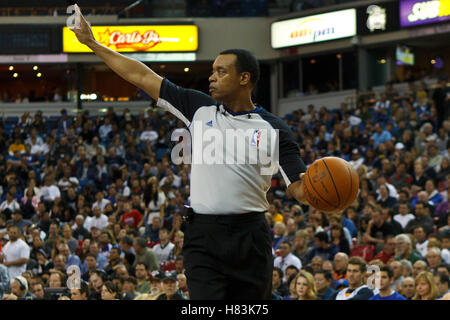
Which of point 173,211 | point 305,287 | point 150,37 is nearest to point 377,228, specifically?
point 305,287

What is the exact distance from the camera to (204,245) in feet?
13.6

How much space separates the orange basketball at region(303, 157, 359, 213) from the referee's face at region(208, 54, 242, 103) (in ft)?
2.05

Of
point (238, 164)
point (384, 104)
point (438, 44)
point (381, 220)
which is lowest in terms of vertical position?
point (381, 220)

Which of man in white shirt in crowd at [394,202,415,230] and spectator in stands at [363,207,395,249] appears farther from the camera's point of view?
man in white shirt in crowd at [394,202,415,230]

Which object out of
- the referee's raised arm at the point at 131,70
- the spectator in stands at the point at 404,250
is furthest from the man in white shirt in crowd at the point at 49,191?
the referee's raised arm at the point at 131,70

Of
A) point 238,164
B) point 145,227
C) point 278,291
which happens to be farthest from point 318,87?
point 238,164

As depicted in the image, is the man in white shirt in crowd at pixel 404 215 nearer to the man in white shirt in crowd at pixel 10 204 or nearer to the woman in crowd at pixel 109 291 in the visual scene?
the woman in crowd at pixel 109 291

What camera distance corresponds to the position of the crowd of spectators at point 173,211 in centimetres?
1015

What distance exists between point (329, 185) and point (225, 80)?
83 centimetres

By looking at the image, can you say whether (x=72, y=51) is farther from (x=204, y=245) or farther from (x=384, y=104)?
(x=204, y=245)

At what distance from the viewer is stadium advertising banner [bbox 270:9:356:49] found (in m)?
24.6

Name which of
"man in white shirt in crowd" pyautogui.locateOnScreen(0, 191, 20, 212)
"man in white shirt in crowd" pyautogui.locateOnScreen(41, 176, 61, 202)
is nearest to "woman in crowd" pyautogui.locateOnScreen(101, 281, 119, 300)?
"man in white shirt in crowd" pyautogui.locateOnScreen(0, 191, 20, 212)

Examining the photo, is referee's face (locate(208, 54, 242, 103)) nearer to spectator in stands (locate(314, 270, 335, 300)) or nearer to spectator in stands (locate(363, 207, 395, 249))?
Result: spectator in stands (locate(314, 270, 335, 300))
